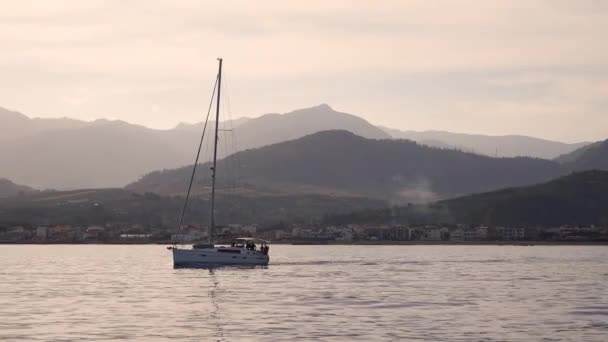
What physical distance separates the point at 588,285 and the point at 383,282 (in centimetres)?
2113

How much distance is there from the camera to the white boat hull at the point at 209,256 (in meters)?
135

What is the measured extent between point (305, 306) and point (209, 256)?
57.2 m

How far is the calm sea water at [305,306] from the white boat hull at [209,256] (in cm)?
582

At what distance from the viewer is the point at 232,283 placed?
110 metres

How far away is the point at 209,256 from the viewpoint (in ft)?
446

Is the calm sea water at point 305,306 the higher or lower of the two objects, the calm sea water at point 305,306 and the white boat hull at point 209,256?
the lower

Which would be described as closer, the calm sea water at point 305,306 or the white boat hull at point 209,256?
the calm sea water at point 305,306

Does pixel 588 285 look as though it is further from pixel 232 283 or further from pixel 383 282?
pixel 232 283

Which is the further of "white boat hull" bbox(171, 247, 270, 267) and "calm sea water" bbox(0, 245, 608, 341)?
"white boat hull" bbox(171, 247, 270, 267)

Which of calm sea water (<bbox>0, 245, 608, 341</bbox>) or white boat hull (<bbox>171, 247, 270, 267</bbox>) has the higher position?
white boat hull (<bbox>171, 247, 270, 267</bbox>)

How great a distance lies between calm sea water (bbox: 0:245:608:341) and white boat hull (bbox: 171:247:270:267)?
19.1 ft

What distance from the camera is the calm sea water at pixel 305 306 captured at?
6238 centimetres

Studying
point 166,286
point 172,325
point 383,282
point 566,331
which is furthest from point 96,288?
point 566,331

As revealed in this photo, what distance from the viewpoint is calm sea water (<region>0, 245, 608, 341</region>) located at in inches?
2456
